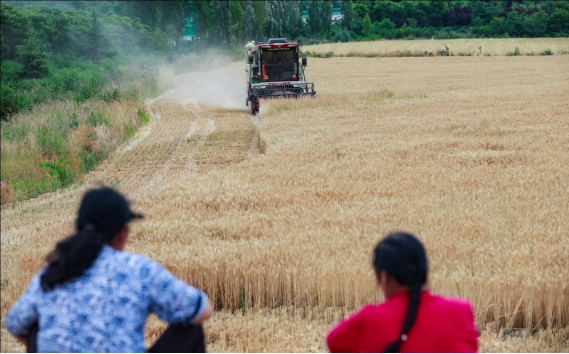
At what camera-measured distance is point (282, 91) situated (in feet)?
68.3

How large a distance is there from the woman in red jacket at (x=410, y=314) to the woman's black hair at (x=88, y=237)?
46.0 inches

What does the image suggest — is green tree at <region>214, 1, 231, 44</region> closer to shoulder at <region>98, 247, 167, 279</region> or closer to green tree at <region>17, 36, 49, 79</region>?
green tree at <region>17, 36, 49, 79</region>

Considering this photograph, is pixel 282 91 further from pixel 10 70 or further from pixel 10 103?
pixel 10 70

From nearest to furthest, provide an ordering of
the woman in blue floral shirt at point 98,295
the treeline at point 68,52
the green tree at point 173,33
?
the woman in blue floral shirt at point 98,295 → the treeline at point 68,52 → the green tree at point 173,33

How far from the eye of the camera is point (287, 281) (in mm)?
4855

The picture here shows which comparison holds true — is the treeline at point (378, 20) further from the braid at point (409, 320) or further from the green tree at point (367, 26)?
the braid at point (409, 320)

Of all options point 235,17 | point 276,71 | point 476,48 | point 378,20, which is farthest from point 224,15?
point 276,71

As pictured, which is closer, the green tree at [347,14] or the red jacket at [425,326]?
the red jacket at [425,326]

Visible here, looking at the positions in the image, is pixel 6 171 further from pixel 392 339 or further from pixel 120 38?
pixel 120 38

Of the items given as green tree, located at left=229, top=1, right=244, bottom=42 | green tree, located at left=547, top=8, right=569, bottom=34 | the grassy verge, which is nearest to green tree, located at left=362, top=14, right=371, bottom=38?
green tree, located at left=229, top=1, right=244, bottom=42

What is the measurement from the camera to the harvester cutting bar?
790 inches

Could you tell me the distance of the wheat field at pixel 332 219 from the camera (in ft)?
14.5

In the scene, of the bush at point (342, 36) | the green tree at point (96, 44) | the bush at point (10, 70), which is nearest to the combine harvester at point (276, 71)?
the bush at point (10, 70)

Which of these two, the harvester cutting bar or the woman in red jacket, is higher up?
the woman in red jacket
